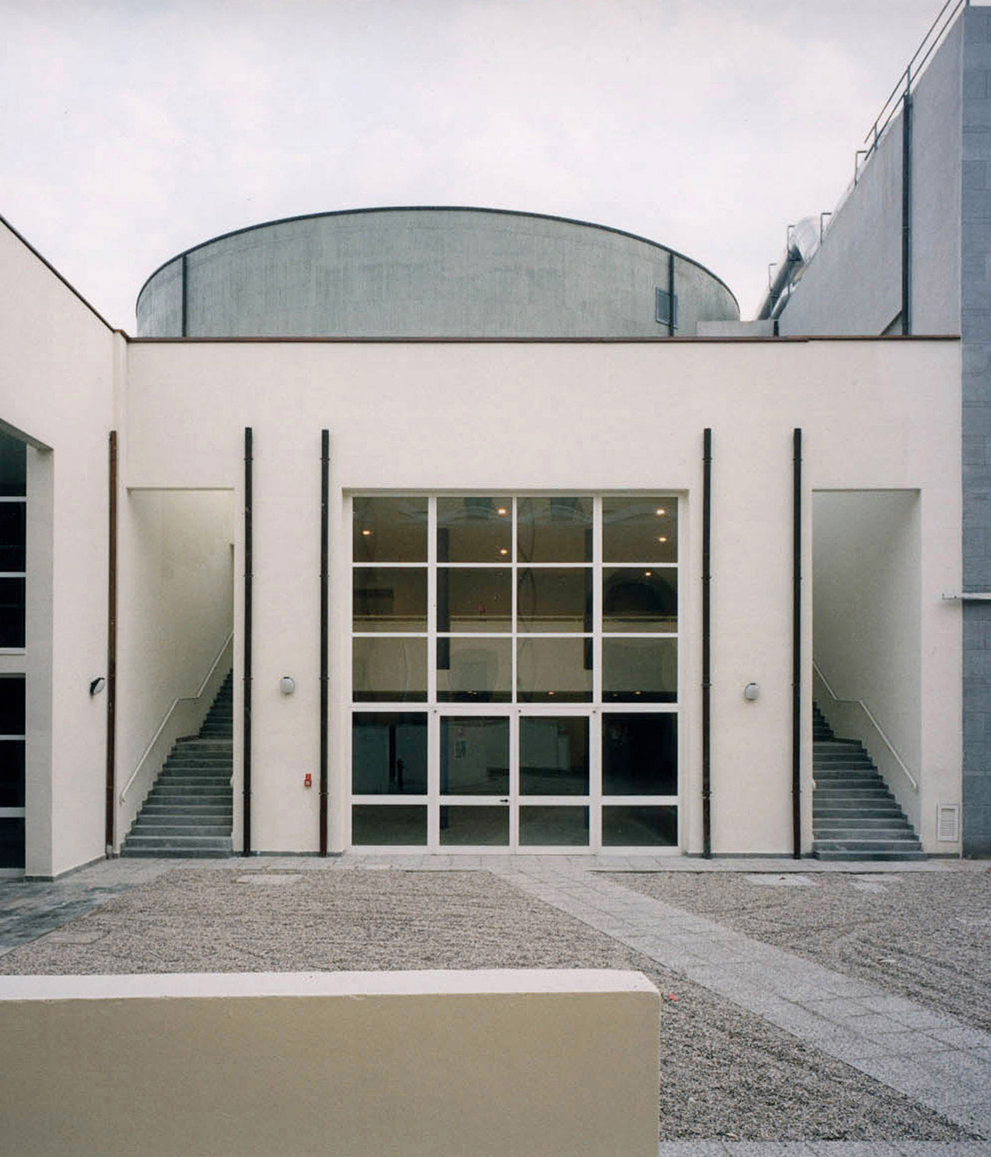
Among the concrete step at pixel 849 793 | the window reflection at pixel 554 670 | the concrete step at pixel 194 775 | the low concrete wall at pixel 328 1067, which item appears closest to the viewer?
the low concrete wall at pixel 328 1067

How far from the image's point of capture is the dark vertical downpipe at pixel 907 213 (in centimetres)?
1438

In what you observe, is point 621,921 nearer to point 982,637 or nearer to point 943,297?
point 982,637

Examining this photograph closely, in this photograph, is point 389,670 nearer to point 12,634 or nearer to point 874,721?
point 12,634

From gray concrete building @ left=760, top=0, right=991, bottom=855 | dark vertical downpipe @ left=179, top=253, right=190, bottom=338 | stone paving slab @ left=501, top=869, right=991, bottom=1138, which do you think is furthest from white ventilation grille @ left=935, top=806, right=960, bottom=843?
dark vertical downpipe @ left=179, top=253, right=190, bottom=338

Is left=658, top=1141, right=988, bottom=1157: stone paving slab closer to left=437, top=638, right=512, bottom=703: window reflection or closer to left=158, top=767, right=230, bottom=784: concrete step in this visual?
left=437, top=638, right=512, bottom=703: window reflection

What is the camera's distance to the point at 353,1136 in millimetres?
3053

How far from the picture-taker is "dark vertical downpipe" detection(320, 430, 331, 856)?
12.4 meters

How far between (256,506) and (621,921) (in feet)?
22.4

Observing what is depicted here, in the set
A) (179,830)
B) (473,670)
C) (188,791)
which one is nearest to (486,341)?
(473,670)

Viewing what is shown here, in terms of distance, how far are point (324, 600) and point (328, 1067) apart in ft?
32.0

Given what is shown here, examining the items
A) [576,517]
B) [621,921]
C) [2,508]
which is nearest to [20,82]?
[2,508]

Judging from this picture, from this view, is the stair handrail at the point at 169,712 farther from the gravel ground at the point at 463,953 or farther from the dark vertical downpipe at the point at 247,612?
the gravel ground at the point at 463,953

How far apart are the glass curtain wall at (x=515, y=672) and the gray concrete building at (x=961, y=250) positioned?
3.65 metres

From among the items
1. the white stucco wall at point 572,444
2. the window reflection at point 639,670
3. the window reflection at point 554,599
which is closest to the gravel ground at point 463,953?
the window reflection at point 639,670
